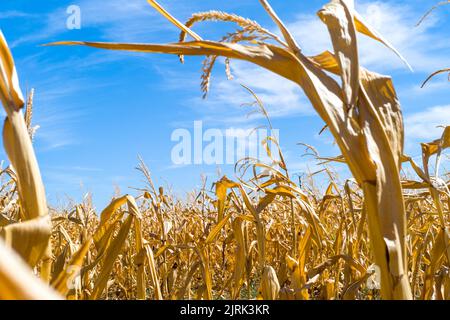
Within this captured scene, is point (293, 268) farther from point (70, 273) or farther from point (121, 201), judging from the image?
point (70, 273)

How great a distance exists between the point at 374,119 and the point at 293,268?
0.68 meters

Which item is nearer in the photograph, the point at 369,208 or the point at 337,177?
the point at 369,208

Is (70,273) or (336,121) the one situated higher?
(336,121)
